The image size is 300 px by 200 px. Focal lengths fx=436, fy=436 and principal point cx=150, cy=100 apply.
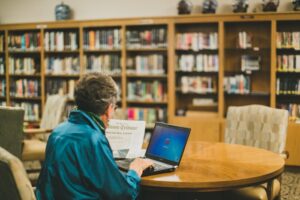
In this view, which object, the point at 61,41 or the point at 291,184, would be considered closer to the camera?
the point at 291,184

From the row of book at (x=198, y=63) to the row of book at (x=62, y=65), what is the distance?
1544 millimetres

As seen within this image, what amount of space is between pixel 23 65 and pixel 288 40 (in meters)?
3.86

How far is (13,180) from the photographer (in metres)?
1.34

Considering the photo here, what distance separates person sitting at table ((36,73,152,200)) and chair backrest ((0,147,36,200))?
38 cm

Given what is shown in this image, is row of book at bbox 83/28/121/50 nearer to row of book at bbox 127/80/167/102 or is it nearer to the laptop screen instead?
row of book at bbox 127/80/167/102

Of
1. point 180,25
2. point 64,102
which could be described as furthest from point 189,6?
point 64,102

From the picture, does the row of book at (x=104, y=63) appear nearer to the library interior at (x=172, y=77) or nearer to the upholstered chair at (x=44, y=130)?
the library interior at (x=172, y=77)

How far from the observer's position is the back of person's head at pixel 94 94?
6.12 feet

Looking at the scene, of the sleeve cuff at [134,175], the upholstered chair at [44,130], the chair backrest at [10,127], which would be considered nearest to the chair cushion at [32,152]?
the upholstered chair at [44,130]

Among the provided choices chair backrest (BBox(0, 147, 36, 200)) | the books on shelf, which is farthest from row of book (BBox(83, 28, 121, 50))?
chair backrest (BBox(0, 147, 36, 200))

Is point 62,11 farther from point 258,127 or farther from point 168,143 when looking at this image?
point 168,143

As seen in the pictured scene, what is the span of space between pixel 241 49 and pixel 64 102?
2.34 metres

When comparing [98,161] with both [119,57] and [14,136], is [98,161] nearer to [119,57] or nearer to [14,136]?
[14,136]

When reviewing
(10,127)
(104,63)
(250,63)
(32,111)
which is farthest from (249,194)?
(32,111)
